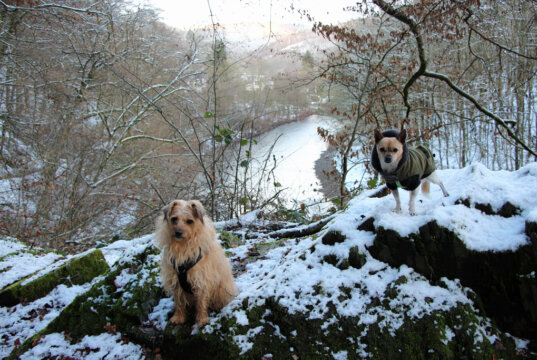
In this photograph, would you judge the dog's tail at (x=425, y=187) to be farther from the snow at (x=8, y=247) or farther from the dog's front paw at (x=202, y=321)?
the snow at (x=8, y=247)

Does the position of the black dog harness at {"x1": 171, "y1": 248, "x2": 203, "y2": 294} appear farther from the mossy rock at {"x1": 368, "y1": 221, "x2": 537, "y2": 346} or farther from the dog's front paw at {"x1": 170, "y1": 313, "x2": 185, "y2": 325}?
the mossy rock at {"x1": 368, "y1": 221, "x2": 537, "y2": 346}

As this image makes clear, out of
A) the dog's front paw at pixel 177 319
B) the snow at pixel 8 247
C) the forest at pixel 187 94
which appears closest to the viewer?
the dog's front paw at pixel 177 319

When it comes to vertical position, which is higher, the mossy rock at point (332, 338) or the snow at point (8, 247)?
the snow at point (8, 247)

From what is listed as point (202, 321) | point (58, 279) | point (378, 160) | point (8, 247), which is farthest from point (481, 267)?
point (8, 247)

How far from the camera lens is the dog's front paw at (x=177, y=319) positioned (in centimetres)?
295

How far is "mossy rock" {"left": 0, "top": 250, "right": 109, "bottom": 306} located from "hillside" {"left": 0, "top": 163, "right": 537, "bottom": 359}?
1.61 feet

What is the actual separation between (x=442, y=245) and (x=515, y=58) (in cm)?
1312

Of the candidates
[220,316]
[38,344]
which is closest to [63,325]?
[38,344]

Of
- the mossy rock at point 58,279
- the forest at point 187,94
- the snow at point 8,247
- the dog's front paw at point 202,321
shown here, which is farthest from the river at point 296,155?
the dog's front paw at point 202,321

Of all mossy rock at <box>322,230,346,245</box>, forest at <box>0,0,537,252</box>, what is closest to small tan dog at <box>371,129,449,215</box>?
mossy rock at <box>322,230,346,245</box>

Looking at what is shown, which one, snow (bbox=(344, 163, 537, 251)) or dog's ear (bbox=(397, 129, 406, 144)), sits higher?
dog's ear (bbox=(397, 129, 406, 144))

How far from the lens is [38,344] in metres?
3.10

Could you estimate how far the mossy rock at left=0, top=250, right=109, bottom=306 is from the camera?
13.2ft

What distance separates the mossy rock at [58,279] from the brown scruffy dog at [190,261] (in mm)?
2223
